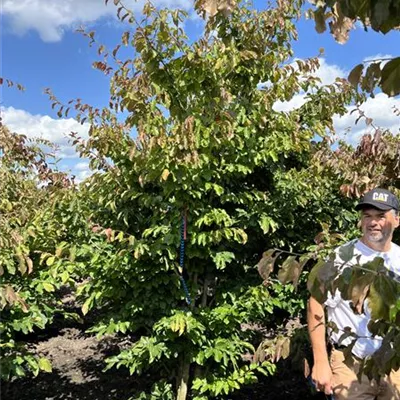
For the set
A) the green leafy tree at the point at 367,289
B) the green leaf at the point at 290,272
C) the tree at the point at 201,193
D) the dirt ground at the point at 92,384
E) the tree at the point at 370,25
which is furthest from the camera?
the dirt ground at the point at 92,384

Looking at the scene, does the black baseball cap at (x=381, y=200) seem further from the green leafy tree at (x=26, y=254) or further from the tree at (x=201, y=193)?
the green leafy tree at (x=26, y=254)

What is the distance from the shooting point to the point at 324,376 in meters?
2.37

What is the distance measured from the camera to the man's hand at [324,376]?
2.38 metres

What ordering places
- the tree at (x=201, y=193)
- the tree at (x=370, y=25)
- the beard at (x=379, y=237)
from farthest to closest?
the tree at (x=201, y=193) < the beard at (x=379, y=237) < the tree at (x=370, y=25)

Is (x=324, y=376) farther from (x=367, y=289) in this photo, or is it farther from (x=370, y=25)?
(x=370, y=25)

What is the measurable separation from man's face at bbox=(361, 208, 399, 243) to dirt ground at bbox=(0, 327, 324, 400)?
92.2 inches

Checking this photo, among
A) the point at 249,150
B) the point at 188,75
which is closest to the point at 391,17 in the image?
the point at 188,75

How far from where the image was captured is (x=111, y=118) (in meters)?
3.52

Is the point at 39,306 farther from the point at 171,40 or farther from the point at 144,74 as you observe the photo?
the point at 171,40

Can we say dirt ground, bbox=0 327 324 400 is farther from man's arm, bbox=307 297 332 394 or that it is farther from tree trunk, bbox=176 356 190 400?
man's arm, bbox=307 297 332 394

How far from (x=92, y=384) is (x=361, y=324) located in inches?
130

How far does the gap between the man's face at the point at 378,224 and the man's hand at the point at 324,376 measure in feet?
2.26

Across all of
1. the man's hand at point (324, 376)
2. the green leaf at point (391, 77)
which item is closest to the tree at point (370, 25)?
the green leaf at point (391, 77)

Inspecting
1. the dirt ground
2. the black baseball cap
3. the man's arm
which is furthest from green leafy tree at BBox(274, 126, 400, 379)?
the dirt ground
